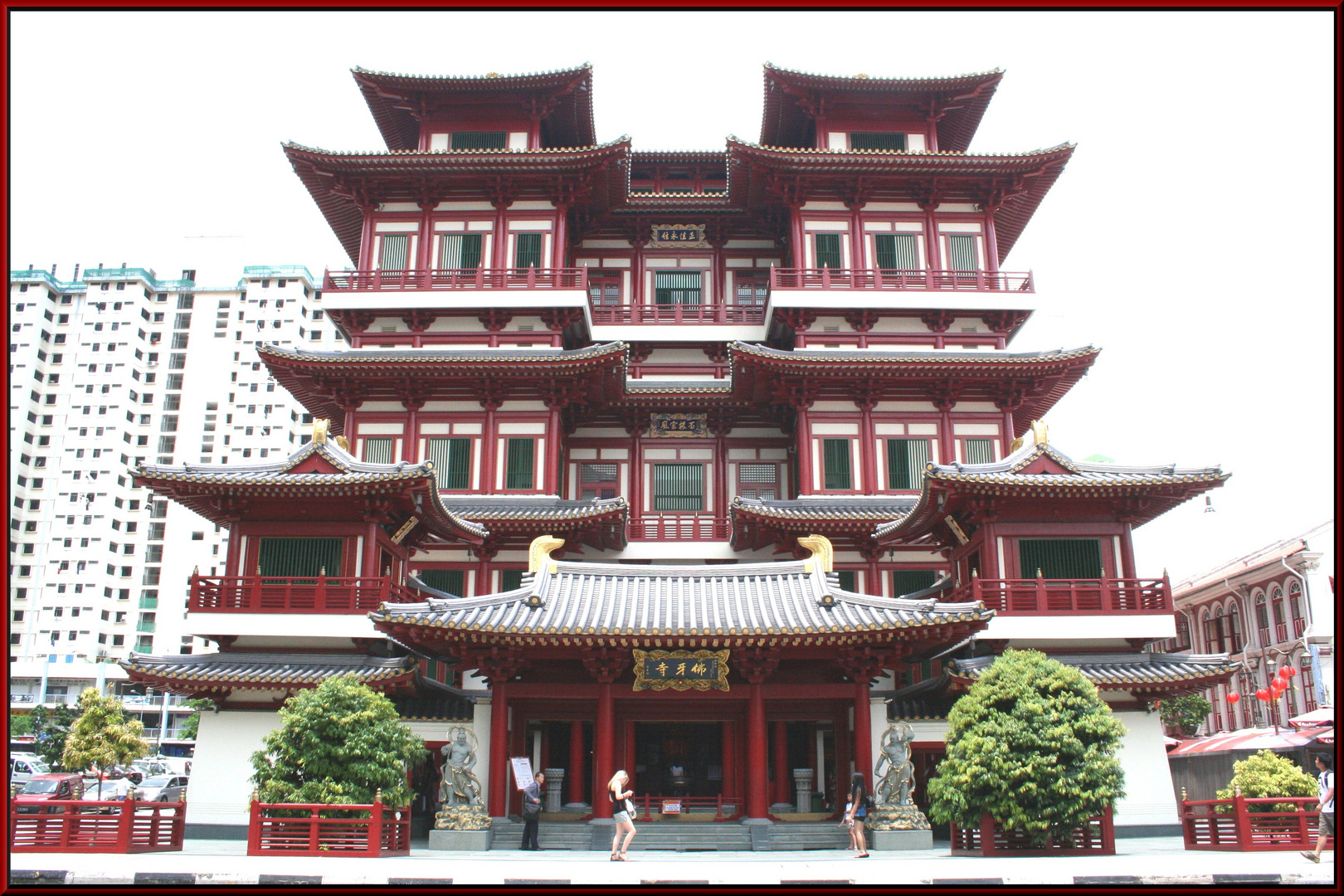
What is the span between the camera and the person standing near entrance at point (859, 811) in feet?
65.8

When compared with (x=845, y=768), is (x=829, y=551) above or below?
above

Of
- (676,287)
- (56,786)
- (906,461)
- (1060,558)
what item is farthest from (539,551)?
(56,786)

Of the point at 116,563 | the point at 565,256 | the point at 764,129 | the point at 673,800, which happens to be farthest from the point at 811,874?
the point at 116,563

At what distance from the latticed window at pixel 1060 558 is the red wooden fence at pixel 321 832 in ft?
56.0

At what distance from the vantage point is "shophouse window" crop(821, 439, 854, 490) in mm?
33906

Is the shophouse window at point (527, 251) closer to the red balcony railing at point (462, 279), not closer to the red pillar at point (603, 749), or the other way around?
the red balcony railing at point (462, 279)

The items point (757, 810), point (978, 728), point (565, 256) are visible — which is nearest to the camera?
point (978, 728)

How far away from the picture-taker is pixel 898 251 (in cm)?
3703

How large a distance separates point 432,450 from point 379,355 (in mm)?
3747

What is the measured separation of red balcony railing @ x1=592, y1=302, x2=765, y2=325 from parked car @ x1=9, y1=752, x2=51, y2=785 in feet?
97.0

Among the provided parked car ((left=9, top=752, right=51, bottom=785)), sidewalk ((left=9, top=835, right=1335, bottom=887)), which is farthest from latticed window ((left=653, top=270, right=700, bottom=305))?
parked car ((left=9, top=752, right=51, bottom=785))

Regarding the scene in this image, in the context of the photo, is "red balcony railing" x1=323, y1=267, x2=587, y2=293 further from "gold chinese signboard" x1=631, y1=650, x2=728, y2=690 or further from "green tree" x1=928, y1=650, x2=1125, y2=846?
"green tree" x1=928, y1=650, x2=1125, y2=846

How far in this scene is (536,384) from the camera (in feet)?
112

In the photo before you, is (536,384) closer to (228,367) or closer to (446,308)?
(446,308)
